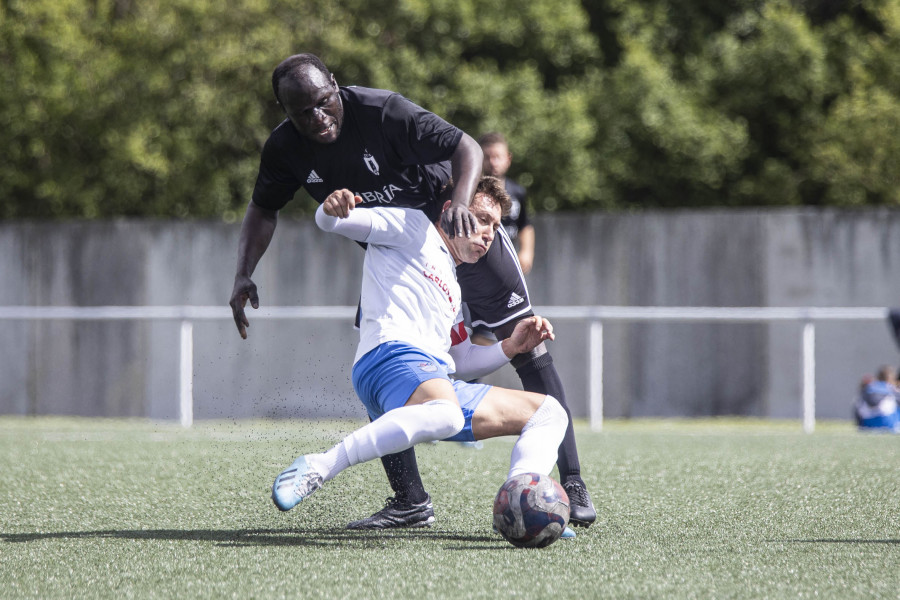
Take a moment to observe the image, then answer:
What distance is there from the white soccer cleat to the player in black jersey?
74 centimetres

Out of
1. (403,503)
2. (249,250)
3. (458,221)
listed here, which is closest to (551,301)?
(249,250)

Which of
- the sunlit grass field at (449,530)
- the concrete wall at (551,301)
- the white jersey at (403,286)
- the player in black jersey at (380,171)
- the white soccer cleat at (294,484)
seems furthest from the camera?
the concrete wall at (551,301)

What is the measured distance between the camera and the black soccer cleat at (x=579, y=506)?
392 cm

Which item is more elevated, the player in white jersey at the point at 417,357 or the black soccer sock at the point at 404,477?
the player in white jersey at the point at 417,357

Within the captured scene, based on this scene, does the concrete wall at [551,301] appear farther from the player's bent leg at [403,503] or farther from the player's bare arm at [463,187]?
the player's bare arm at [463,187]

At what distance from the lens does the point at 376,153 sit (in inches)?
159

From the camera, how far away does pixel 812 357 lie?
9969 mm

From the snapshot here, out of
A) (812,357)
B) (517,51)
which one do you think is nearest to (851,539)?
(812,357)

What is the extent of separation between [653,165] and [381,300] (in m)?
10.9

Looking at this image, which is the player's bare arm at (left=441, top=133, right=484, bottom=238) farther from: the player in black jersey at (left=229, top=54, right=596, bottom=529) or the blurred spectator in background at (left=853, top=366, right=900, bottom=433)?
the blurred spectator in background at (left=853, top=366, right=900, bottom=433)

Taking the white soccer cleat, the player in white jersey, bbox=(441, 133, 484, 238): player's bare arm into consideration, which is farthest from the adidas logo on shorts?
the white soccer cleat

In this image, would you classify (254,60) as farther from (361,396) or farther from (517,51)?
(361,396)

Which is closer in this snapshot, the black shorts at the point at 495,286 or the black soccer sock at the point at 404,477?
the black soccer sock at the point at 404,477

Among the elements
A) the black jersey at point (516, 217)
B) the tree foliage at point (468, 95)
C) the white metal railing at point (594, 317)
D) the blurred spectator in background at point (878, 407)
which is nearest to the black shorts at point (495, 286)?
the black jersey at point (516, 217)
